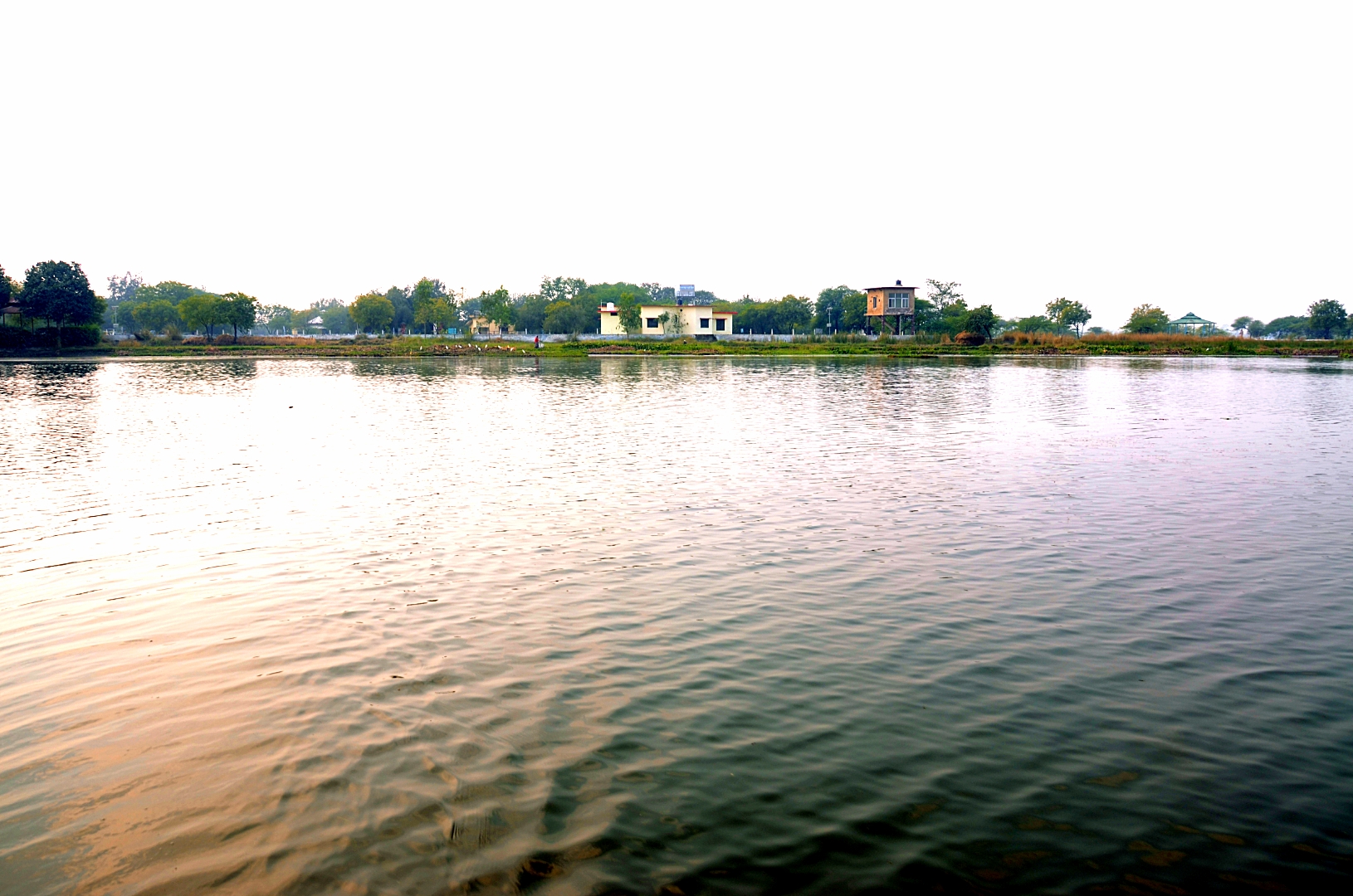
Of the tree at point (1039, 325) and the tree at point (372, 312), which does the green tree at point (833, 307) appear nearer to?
the tree at point (1039, 325)

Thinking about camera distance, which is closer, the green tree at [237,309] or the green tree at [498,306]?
the green tree at [237,309]

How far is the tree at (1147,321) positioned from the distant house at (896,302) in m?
69.1

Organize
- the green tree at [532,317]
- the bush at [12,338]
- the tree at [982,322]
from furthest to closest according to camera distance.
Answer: the green tree at [532,317], the tree at [982,322], the bush at [12,338]

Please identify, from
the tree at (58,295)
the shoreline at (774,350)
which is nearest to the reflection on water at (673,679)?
the shoreline at (774,350)

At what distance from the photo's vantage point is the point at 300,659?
9.90 meters

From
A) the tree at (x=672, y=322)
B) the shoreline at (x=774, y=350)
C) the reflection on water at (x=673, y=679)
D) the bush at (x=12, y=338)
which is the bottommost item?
the reflection on water at (x=673, y=679)

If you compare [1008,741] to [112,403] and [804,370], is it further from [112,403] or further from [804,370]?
[804,370]

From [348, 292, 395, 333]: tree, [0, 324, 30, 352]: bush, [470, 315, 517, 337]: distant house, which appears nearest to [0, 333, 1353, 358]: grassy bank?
[0, 324, 30, 352]: bush

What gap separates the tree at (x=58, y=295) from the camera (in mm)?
117812

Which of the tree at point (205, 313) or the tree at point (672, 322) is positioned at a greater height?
the tree at point (205, 313)

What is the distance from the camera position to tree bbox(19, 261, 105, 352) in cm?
11781

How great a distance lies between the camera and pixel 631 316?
144 meters

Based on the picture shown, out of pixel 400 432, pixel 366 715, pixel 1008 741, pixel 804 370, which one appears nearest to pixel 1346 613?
pixel 1008 741

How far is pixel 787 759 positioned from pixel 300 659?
5995 mm
